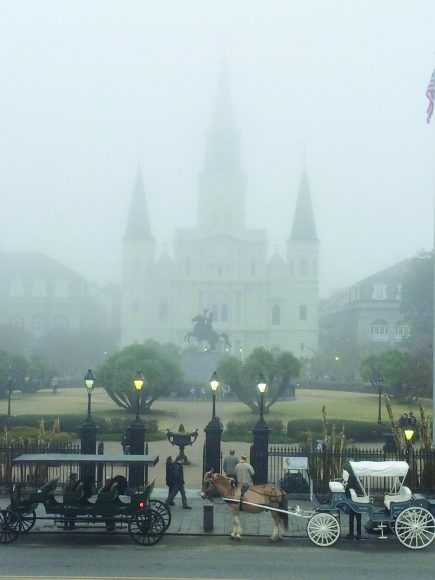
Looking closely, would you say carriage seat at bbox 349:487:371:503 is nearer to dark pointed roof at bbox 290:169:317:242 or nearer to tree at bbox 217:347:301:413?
tree at bbox 217:347:301:413

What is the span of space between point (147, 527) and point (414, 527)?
4.37 meters

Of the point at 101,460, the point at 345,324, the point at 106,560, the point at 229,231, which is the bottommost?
the point at 106,560

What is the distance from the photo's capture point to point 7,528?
15.2 m

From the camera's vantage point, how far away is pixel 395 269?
347 feet

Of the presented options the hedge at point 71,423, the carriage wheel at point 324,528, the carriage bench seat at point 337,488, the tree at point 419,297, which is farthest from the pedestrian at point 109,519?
the tree at point 419,297

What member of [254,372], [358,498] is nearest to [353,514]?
[358,498]

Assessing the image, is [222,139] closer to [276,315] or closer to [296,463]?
[276,315]

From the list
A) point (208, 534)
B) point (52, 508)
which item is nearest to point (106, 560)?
point (52, 508)

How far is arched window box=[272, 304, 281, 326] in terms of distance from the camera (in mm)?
106500

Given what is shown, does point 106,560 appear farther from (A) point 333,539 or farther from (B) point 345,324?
(B) point 345,324

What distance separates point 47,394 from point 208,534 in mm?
39738

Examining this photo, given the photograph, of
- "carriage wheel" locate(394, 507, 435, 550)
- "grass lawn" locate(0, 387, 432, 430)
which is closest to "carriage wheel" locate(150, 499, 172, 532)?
"carriage wheel" locate(394, 507, 435, 550)

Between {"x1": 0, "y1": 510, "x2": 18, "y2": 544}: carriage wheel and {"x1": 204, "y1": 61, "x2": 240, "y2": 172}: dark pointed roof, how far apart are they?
101019 mm

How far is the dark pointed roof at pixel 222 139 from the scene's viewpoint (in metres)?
116
